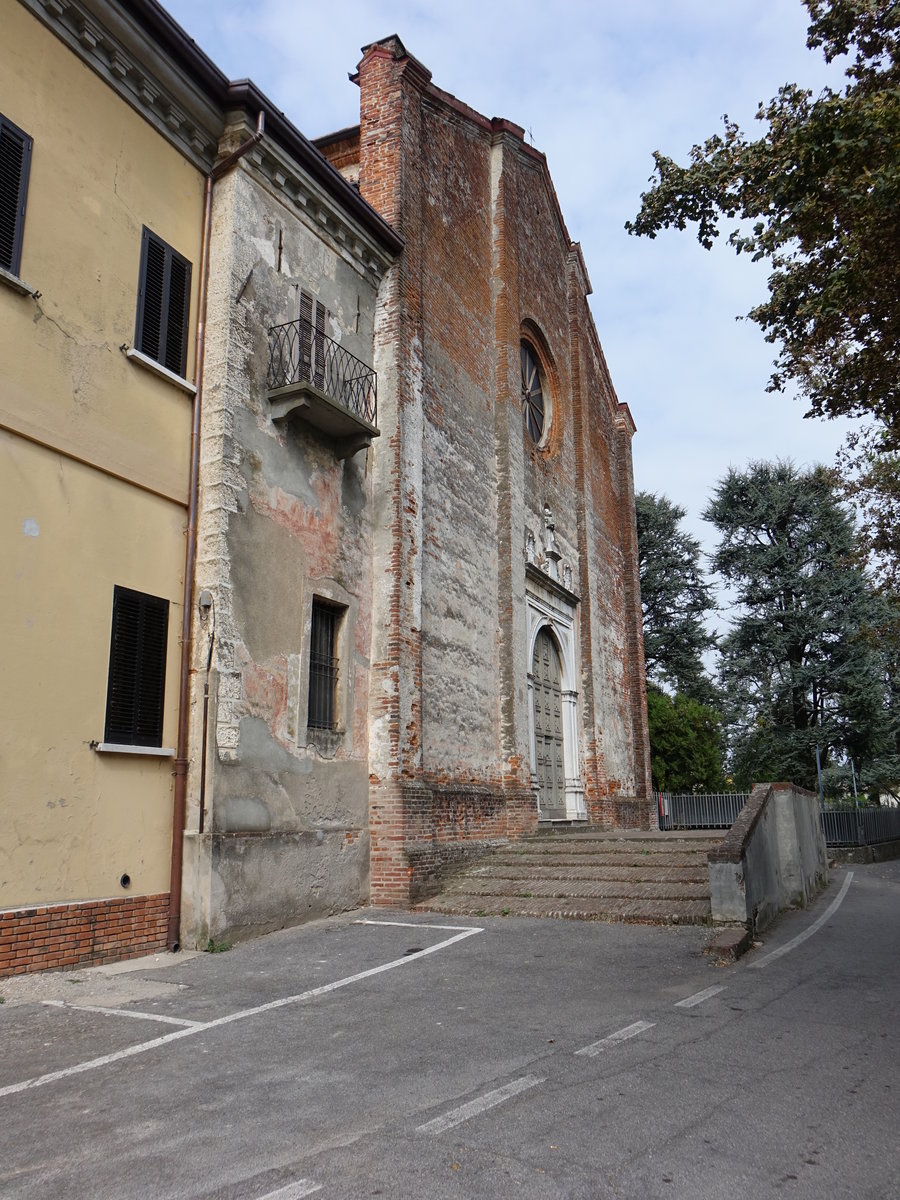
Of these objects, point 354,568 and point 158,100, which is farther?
point 354,568

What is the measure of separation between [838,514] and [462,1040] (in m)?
30.9

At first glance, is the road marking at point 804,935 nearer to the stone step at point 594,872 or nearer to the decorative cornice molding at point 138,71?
the stone step at point 594,872

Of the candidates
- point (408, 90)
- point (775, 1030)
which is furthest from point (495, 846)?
point (408, 90)

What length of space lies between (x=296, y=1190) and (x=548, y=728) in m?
14.0

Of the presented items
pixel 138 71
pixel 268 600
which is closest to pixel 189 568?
pixel 268 600

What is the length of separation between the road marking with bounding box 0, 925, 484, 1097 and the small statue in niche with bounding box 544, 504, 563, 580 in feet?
31.4

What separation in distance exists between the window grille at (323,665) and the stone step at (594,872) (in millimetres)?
3028

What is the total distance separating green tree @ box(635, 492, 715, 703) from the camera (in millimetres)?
→ 35500

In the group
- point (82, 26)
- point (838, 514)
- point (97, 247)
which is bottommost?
point (97, 247)

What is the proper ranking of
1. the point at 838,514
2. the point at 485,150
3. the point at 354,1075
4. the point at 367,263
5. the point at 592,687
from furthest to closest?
the point at 838,514
the point at 592,687
the point at 485,150
the point at 367,263
the point at 354,1075

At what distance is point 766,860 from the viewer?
10.5 meters

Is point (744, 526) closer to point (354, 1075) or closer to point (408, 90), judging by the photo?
point (408, 90)

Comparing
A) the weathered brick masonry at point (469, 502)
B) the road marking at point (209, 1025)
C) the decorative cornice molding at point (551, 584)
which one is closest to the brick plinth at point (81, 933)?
the road marking at point (209, 1025)

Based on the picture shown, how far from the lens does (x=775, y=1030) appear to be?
18.6ft
